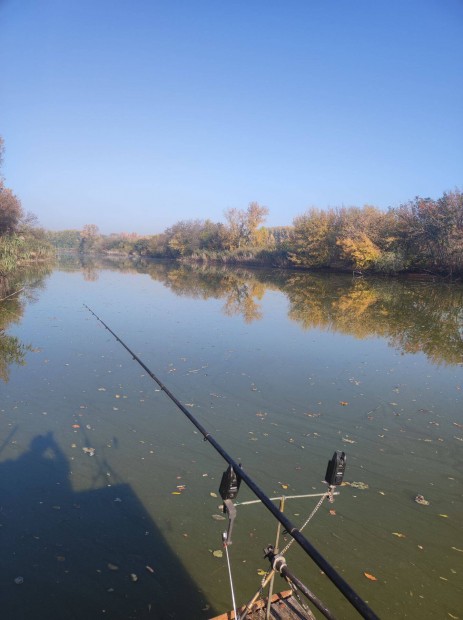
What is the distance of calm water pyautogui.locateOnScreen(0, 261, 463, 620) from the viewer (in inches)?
136

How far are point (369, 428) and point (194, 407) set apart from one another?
3.12 meters

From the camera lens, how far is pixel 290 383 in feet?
28.6

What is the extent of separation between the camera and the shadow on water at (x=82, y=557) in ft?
10.5

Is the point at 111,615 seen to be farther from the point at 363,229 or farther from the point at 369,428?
the point at 363,229

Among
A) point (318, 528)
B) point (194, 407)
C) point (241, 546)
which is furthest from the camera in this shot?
point (194, 407)

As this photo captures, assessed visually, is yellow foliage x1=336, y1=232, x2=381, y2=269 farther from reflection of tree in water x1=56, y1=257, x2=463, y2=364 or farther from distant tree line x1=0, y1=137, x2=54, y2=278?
distant tree line x1=0, y1=137, x2=54, y2=278

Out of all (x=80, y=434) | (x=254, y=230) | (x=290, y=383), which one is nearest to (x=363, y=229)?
(x=254, y=230)

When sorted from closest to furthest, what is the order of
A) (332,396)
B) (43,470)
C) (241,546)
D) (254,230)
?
(241,546)
(43,470)
(332,396)
(254,230)

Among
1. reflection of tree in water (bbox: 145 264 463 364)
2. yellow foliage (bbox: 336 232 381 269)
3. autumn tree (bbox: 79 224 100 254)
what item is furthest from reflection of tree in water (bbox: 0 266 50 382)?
autumn tree (bbox: 79 224 100 254)

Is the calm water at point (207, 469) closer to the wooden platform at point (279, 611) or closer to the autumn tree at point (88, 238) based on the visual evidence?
the wooden platform at point (279, 611)

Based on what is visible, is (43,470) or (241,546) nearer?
(241,546)

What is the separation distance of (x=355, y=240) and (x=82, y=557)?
46.2m

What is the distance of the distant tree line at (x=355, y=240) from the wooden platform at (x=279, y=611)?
1603 inches

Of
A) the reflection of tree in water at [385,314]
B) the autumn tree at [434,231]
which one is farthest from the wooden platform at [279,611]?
the autumn tree at [434,231]
